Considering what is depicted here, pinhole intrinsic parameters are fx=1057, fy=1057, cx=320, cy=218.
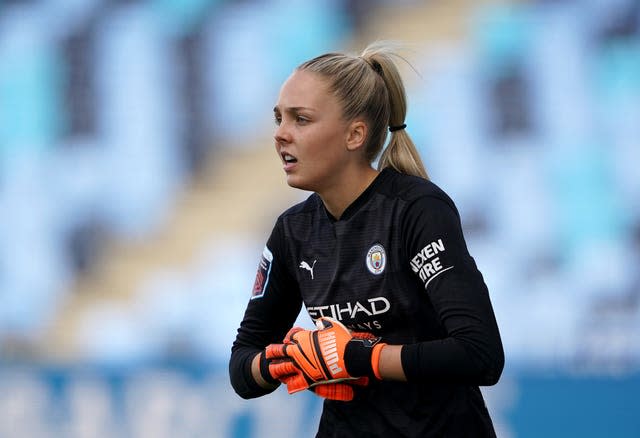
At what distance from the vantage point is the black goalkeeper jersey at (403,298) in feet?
6.53

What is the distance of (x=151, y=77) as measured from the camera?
17.8 ft

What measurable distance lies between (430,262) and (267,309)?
50 cm

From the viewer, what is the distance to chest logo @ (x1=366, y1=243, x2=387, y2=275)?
2.13m

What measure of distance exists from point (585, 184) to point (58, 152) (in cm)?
265

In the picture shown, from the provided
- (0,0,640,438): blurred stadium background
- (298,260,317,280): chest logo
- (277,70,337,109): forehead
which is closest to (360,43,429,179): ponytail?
(277,70,337,109): forehead

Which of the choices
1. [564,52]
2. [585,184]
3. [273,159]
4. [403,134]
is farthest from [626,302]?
[403,134]

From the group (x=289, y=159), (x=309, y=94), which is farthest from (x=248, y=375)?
(x=309, y=94)

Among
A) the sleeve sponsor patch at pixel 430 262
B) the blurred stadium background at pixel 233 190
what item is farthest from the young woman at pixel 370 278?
the blurred stadium background at pixel 233 190

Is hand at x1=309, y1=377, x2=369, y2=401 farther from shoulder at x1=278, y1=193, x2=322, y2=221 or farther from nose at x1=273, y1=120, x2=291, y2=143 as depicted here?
nose at x1=273, y1=120, x2=291, y2=143

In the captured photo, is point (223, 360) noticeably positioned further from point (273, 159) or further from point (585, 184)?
point (585, 184)

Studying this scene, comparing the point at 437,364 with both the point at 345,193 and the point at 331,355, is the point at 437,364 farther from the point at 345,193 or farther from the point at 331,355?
the point at 345,193

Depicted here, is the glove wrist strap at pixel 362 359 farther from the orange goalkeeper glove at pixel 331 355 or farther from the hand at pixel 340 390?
the hand at pixel 340 390

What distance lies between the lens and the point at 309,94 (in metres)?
2.20

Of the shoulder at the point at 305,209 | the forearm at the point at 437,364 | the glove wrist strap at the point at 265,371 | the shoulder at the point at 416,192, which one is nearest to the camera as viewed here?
the forearm at the point at 437,364
